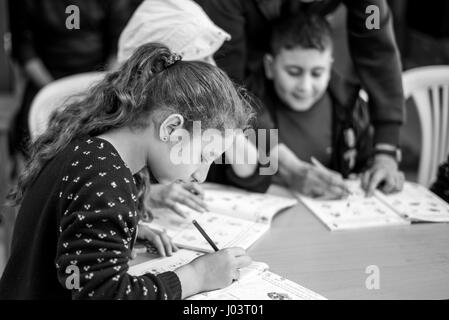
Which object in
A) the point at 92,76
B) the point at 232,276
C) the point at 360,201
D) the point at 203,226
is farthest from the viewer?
the point at 92,76

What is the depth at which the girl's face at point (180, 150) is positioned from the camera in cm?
96

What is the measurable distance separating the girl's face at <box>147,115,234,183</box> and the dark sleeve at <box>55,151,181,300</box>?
4.5 inches

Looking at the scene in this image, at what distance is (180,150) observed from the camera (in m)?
0.98

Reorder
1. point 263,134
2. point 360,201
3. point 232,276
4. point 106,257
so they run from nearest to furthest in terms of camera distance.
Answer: point 106,257 → point 232,276 → point 360,201 → point 263,134

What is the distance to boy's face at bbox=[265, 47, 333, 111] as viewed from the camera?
1.54 metres

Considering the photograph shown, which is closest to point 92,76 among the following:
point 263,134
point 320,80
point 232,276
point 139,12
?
point 139,12

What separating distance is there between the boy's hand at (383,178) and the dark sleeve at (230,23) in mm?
387

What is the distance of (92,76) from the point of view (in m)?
1.68

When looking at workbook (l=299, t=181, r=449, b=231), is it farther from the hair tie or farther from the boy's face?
the hair tie

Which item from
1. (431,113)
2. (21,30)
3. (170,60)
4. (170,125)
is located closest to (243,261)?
(170,125)

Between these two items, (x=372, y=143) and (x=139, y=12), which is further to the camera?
(x=372, y=143)

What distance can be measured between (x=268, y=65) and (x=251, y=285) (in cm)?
79
